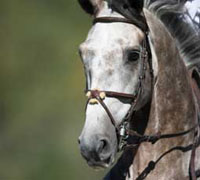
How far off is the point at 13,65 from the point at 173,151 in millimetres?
32593

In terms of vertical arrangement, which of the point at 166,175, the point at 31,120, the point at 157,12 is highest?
the point at 157,12

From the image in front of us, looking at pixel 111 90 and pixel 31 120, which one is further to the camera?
pixel 31 120

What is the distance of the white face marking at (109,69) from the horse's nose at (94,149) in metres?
0.03

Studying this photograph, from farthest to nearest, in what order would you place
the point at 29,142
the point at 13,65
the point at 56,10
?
the point at 56,10 → the point at 13,65 → the point at 29,142

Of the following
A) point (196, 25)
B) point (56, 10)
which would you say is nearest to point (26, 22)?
point (56, 10)

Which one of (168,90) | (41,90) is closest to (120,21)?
(168,90)

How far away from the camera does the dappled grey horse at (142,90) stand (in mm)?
6621

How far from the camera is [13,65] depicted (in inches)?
1549

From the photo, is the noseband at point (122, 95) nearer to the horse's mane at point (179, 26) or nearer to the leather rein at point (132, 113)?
the leather rein at point (132, 113)

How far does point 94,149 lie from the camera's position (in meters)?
6.50

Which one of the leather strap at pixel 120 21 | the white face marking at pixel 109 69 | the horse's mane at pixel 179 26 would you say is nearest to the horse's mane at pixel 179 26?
the horse's mane at pixel 179 26

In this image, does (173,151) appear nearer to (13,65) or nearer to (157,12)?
(157,12)

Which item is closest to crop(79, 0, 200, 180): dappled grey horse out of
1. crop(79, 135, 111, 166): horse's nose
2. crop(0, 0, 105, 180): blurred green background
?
crop(79, 135, 111, 166): horse's nose

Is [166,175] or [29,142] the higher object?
[166,175]
